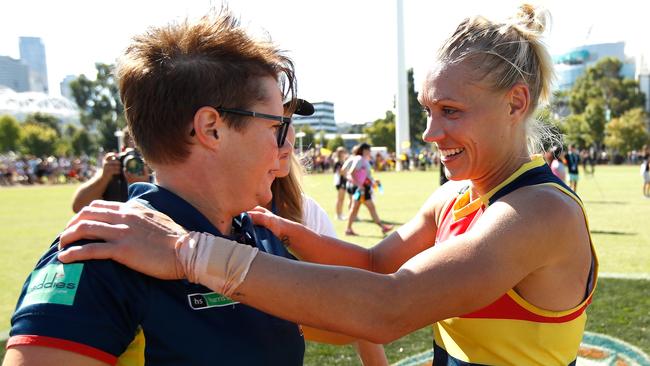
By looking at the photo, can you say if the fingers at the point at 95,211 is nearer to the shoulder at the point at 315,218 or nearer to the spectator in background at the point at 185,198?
the spectator in background at the point at 185,198

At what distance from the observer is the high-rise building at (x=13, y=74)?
621ft

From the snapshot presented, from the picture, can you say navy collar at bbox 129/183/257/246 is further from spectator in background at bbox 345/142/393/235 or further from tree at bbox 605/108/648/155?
tree at bbox 605/108/648/155

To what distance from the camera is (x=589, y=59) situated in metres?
135

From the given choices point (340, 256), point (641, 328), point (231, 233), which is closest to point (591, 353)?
point (641, 328)

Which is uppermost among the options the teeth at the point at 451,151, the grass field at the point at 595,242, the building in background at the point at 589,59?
the building in background at the point at 589,59

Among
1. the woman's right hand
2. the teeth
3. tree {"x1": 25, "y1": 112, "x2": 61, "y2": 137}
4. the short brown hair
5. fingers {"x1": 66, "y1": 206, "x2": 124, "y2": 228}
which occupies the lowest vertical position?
tree {"x1": 25, "y1": 112, "x2": 61, "y2": 137}

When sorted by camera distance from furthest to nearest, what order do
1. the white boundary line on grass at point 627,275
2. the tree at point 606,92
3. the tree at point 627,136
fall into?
the tree at point 606,92, the tree at point 627,136, the white boundary line on grass at point 627,275

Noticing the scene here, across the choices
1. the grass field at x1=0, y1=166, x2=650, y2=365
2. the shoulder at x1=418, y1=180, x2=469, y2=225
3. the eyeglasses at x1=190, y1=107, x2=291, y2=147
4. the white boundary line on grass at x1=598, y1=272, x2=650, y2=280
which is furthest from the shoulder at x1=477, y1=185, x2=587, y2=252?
the white boundary line on grass at x1=598, y1=272, x2=650, y2=280

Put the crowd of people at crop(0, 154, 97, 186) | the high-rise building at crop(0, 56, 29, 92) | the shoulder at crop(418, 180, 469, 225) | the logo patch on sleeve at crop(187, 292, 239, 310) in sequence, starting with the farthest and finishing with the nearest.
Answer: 1. the high-rise building at crop(0, 56, 29, 92)
2. the crowd of people at crop(0, 154, 97, 186)
3. the shoulder at crop(418, 180, 469, 225)
4. the logo patch on sleeve at crop(187, 292, 239, 310)

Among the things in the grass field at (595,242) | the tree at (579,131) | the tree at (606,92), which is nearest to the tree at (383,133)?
the tree at (606,92)

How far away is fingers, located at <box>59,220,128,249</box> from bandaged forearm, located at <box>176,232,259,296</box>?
17 centimetres

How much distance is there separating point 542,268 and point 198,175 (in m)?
1.17

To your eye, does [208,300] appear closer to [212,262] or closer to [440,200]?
[212,262]

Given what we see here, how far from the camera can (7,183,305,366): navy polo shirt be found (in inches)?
56.7
